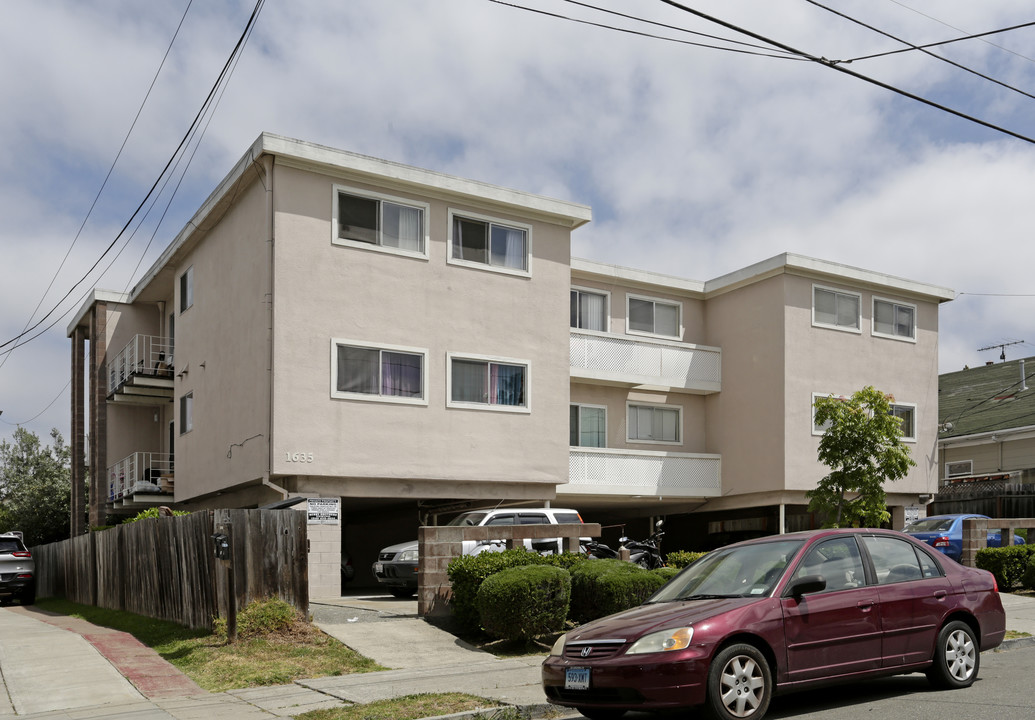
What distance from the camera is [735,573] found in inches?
362

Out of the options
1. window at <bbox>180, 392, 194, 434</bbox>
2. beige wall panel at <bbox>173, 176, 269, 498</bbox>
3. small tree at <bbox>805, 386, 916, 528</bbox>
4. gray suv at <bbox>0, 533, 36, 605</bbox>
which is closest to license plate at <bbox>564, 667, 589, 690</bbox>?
beige wall panel at <bbox>173, 176, 269, 498</bbox>

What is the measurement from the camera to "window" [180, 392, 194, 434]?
24.3 meters

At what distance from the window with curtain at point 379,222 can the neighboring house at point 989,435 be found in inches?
688

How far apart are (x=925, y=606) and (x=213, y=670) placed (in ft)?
24.1

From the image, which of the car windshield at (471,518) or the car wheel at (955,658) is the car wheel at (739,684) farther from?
the car windshield at (471,518)

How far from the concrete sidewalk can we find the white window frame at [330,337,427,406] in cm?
508

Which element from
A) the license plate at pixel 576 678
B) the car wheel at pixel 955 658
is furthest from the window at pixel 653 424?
the license plate at pixel 576 678

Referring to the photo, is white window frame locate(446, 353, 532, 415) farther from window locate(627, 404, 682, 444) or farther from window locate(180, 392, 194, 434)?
window locate(180, 392, 194, 434)

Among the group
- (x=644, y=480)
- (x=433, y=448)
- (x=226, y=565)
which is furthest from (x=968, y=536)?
(x=226, y=565)

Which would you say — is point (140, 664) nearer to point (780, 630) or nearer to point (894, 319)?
point (780, 630)

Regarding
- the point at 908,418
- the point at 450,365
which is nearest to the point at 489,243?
the point at 450,365

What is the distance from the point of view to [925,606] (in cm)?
933

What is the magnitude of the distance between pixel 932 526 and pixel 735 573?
14401mm

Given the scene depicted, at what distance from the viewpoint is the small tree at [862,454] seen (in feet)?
67.1
